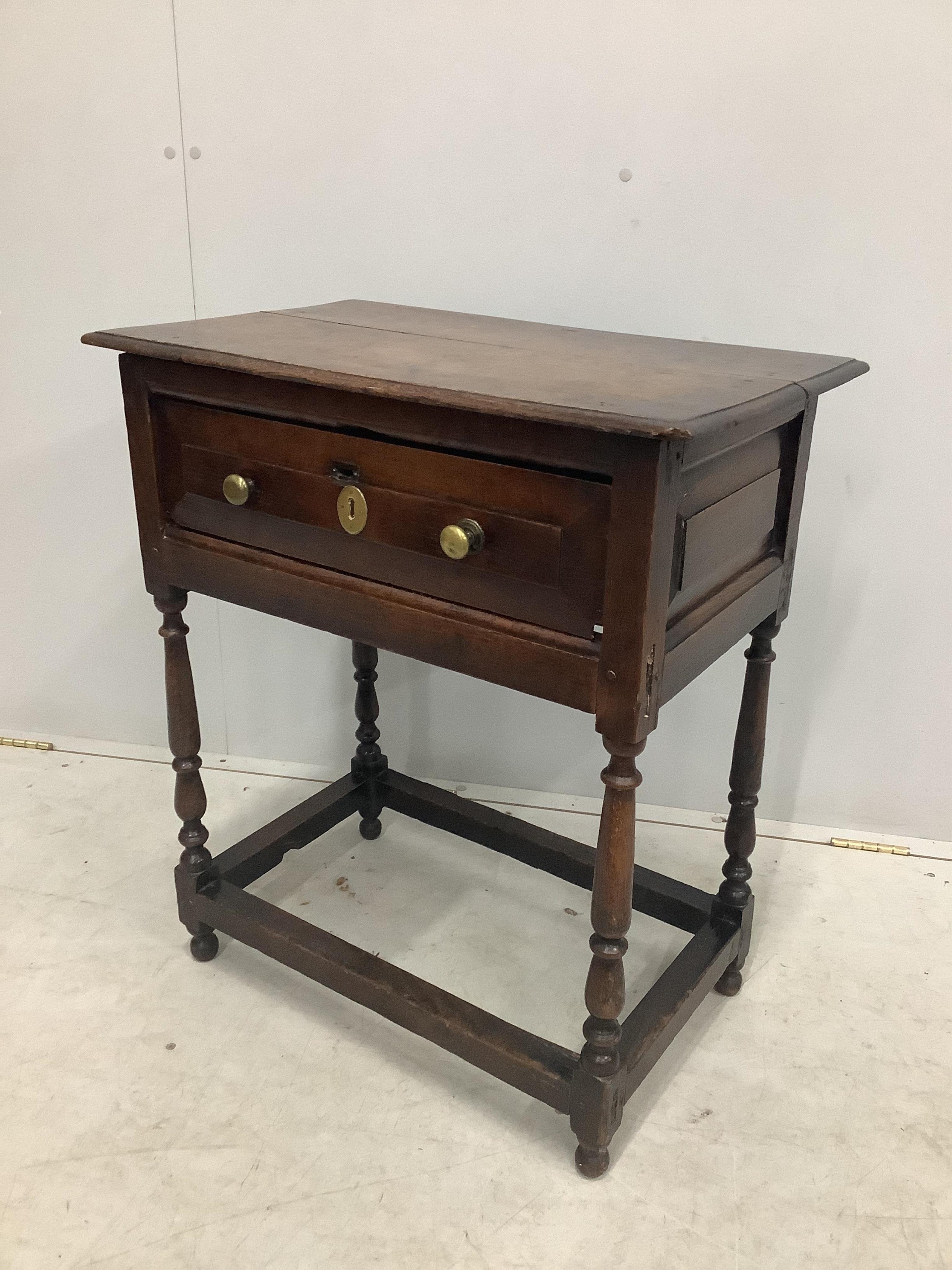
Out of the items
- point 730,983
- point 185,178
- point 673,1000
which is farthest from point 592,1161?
point 185,178

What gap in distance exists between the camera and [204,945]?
1.96m

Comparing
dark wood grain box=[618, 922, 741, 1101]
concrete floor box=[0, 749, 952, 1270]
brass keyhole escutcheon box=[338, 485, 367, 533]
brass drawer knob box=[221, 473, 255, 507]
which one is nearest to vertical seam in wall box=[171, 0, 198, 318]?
brass drawer knob box=[221, 473, 255, 507]

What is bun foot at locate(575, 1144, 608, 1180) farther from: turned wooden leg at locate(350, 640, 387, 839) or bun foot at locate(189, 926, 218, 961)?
turned wooden leg at locate(350, 640, 387, 839)

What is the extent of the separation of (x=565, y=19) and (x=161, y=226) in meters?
0.91

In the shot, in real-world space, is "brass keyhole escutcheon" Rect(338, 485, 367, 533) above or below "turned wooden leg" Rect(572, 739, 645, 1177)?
above

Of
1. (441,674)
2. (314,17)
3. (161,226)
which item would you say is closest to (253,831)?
(441,674)

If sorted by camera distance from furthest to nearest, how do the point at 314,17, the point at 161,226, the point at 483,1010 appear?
the point at 161,226 → the point at 314,17 → the point at 483,1010

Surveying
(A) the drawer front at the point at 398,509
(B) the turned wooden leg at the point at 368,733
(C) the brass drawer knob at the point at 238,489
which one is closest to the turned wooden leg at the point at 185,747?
(A) the drawer front at the point at 398,509

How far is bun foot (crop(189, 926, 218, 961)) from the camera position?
1.95 m

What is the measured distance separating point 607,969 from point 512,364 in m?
0.83

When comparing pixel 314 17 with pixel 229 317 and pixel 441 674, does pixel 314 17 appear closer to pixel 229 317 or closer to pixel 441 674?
pixel 229 317

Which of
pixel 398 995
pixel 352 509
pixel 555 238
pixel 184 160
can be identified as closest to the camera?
pixel 352 509

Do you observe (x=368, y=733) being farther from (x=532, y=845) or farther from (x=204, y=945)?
(x=204, y=945)

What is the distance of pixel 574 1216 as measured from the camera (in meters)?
1.48
